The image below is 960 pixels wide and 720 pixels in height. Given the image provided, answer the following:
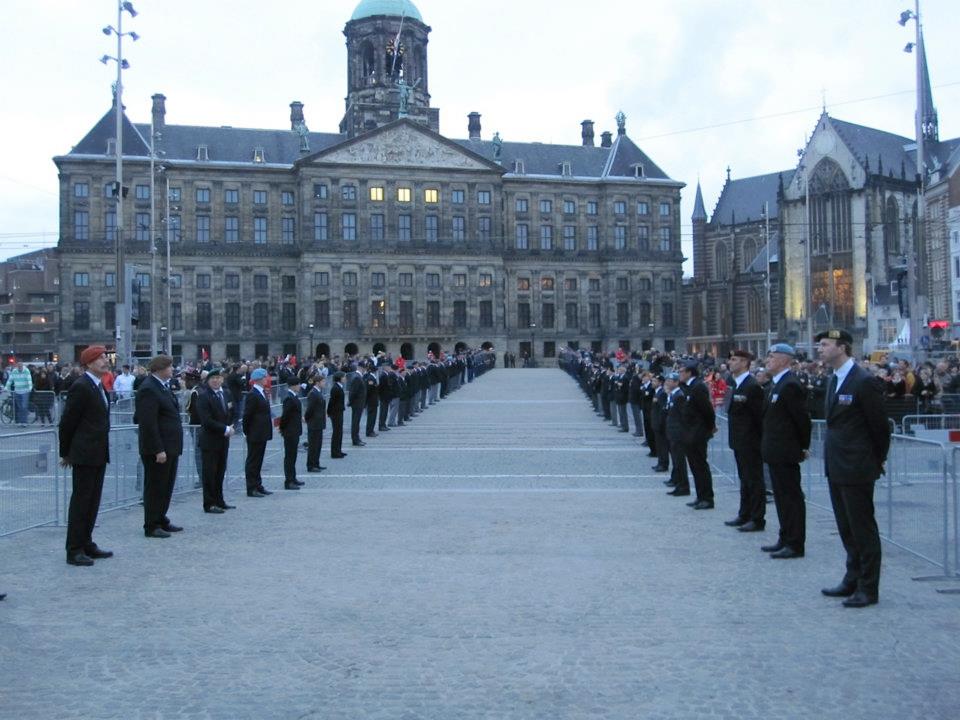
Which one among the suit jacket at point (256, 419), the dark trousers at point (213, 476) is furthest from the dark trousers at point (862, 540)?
the suit jacket at point (256, 419)

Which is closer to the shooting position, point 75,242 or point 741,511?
point 741,511

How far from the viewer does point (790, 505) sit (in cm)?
927

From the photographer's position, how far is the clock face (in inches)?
3231

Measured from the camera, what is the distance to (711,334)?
96750 mm

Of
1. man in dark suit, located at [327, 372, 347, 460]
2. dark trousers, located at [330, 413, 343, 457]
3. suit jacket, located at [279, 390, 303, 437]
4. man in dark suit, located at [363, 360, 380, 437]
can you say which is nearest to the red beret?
suit jacket, located at [279, 390, 303, 437]

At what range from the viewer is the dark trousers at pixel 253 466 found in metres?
14.0

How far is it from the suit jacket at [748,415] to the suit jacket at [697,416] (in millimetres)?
1375

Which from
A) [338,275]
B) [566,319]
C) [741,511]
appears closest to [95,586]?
[741,511]

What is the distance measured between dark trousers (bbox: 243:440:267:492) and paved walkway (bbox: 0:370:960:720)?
1.59m

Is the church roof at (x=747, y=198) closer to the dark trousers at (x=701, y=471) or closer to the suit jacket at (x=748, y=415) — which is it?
the dark trousers at (x=701, y=471)

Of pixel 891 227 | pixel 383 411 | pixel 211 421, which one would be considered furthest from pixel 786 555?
pixel 891 227

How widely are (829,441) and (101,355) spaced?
6367 mm

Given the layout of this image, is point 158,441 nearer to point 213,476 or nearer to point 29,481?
point 29,481

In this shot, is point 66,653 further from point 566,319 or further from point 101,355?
point 566,319
